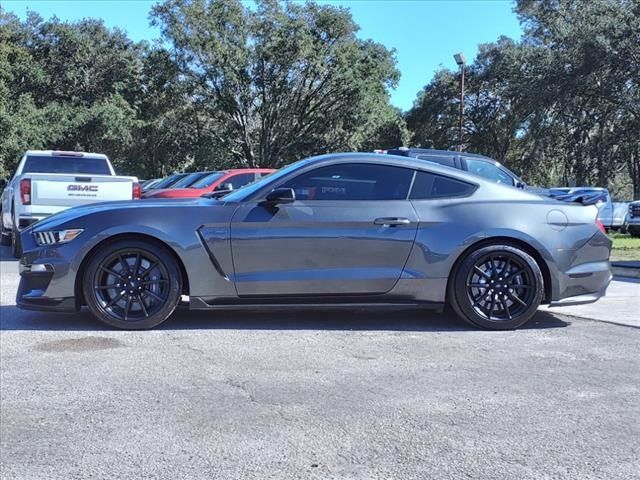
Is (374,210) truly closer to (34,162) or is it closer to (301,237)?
(301,237)

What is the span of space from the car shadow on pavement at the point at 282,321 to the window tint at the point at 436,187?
1.25 m

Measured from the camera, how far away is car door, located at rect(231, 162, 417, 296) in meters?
5.59

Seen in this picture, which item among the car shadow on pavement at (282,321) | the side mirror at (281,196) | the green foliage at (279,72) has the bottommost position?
the car shadow on pavement at (282,321)

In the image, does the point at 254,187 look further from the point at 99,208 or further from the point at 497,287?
the point at 497,287

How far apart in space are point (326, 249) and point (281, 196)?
62cm

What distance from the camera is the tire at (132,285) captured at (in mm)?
5531

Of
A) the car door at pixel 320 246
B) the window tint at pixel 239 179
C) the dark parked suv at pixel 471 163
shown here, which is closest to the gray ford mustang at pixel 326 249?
the car door at pixel 320 246

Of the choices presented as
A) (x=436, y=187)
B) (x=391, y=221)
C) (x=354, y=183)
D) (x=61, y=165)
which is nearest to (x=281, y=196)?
(x=354, y=183)

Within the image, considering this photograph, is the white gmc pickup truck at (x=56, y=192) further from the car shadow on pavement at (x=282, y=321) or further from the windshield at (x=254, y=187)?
the windshield at (x=254, y=187)

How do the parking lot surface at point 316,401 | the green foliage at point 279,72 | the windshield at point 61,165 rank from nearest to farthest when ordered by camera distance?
the parking lot surface at point 316,401, the windshield at point 61,165, the green foliage at point 279,72

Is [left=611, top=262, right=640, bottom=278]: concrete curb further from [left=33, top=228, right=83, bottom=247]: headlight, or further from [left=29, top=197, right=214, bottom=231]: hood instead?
[left=33, top=228, right=83, bottom=247]: headlight

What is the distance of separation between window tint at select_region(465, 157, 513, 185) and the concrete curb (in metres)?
2.21

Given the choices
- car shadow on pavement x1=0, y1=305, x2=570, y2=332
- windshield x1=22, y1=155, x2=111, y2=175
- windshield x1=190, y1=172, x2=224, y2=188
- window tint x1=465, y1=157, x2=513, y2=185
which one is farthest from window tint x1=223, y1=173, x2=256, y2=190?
car shadow on pavement x1=0, y1=305, x2=570, y2=332

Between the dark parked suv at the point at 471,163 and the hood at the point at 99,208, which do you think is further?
the dark parked suv at the point at 471,163
